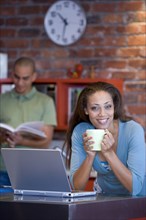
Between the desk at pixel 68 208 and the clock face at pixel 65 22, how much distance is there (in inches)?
123

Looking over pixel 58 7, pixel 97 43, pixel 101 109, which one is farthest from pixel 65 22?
pixel 101 109

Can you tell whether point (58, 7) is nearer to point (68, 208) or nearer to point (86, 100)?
point (86, 100)

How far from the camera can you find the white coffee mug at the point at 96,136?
9.30 ft

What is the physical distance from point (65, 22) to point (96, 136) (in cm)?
289

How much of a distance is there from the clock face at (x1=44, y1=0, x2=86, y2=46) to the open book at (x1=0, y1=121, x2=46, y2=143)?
1216 mm

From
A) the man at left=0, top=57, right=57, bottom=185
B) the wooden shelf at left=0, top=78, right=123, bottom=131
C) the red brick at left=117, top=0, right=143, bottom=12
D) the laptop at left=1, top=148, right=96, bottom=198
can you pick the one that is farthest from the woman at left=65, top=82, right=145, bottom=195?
the red brick at left=117, top=0, right=143, bottom=12

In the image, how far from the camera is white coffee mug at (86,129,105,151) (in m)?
2.83

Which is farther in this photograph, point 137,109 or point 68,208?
point 137,109

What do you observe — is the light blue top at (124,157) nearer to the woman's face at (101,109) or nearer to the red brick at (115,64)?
the woman's face at (101,109)

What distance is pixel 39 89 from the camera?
557 centimetres

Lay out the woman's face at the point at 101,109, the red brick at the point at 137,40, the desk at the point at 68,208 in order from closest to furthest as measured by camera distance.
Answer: the desk at the point at 68,208
the woman's face at the point at 101,109
the red brick at the point at 137,40

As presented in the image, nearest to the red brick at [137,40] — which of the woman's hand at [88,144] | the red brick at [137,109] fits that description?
the red brick at [137,109]

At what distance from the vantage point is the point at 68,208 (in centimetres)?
225

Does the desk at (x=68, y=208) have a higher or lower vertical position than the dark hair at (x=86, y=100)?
lower
